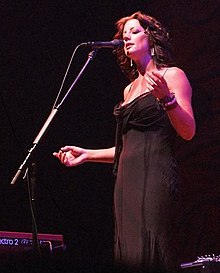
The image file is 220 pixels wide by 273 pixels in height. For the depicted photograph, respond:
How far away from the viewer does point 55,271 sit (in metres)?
0.50

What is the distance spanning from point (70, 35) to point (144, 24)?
124cm

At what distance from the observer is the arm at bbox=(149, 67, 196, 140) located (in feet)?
5.92

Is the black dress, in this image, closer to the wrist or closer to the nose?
the wrist

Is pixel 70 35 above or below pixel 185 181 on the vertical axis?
above

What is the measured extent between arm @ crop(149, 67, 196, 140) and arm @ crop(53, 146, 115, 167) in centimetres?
48

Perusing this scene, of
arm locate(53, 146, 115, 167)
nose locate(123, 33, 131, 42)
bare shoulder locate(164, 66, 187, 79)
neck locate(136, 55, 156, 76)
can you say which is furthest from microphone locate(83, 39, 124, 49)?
arm locate(53, 146, 115, 167)

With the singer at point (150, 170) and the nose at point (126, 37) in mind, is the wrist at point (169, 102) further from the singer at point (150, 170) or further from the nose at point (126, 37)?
the nose at point (126, 37)

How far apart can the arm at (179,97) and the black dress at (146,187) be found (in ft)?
0.29

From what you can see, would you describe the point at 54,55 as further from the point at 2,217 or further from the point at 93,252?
the point at 93,252

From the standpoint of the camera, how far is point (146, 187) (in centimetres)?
199

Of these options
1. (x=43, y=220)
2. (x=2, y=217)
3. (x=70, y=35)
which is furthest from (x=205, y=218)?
(x=70, y=35)

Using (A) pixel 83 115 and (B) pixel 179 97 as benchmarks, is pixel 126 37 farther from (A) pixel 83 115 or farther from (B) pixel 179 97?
(A) pixel 83 115

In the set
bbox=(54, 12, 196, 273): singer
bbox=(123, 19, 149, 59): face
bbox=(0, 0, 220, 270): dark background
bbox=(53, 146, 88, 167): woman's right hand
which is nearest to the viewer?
bbox=(54, 12, 196, 273): singer

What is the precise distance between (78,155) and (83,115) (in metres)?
1.10
